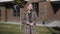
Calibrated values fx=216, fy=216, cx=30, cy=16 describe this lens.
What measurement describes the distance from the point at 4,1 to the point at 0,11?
2273 millimetres

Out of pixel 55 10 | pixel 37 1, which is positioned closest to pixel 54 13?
pixel 55 10

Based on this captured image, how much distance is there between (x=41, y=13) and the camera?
32.2 m

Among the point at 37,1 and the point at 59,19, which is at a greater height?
the point at 37,1

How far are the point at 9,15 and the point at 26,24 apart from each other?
→ 101ft

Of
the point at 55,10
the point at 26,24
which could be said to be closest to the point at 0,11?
the point at 55,10

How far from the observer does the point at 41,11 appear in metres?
32.2

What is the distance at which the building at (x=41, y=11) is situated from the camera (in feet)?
105

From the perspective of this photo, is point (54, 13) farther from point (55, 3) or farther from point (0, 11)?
point (0, 11)

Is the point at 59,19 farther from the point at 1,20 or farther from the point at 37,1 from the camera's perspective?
the point at 1,20

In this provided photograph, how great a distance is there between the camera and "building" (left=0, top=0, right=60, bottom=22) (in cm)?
3206

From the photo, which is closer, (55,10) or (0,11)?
(55,10)

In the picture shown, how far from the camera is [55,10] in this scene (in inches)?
1310

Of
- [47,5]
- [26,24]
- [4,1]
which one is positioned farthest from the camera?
[4,1]

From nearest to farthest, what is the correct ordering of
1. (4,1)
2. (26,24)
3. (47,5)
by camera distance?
(26,24) < (47,5) < (4,1)
